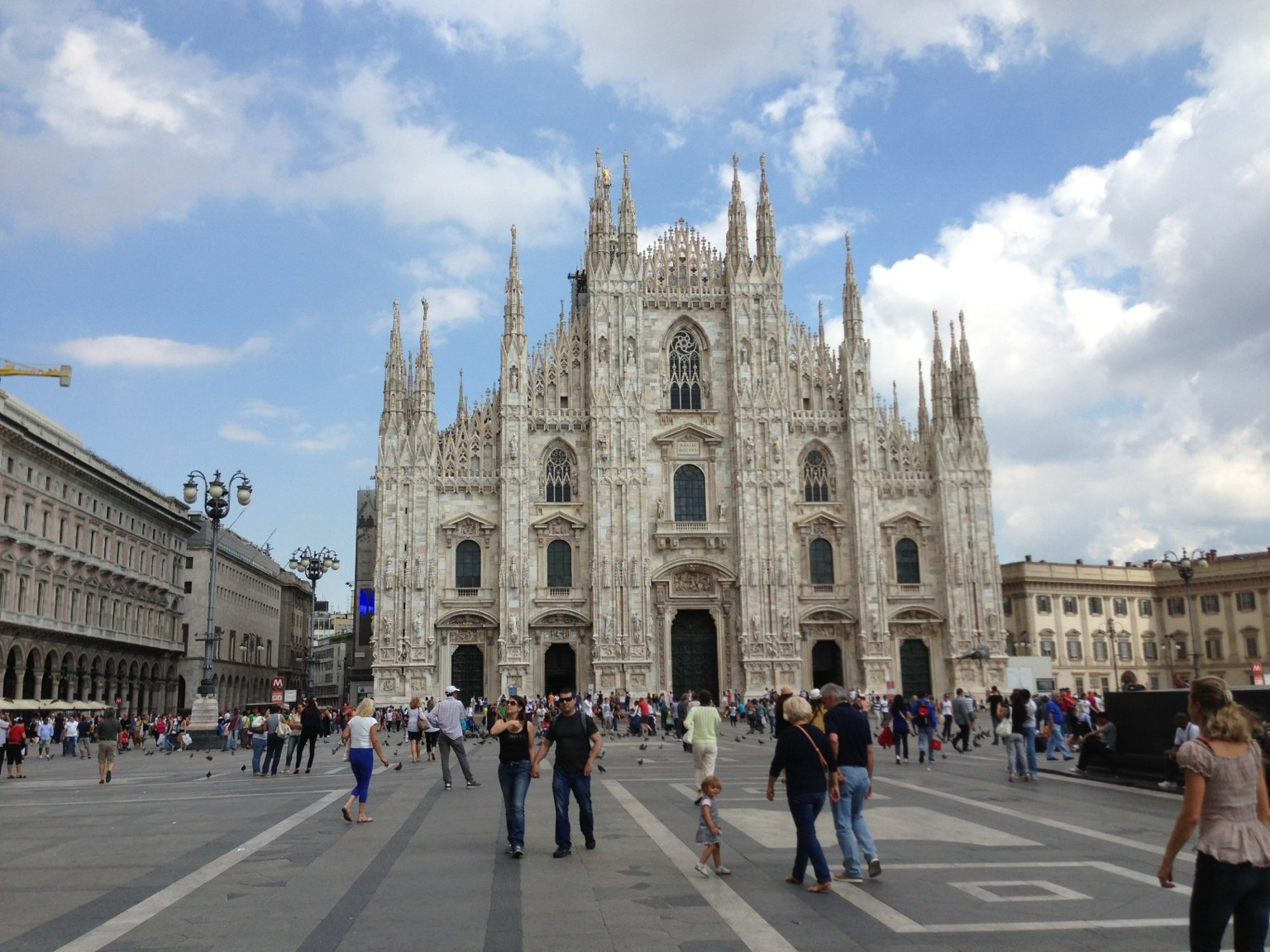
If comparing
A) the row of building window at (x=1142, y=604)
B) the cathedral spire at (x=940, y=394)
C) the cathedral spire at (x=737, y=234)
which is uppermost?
the cathedral spire at (x=737, y=234)

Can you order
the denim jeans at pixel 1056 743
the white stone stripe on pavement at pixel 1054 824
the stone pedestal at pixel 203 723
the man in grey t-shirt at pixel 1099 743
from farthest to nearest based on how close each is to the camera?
the stone pedestal at pixel 203 723 < the denim jeans at pixel 1056 743 < the man in grey t-shirt at pixel 1099 743 < the white stone stripe on pavement at pixel 1054 824

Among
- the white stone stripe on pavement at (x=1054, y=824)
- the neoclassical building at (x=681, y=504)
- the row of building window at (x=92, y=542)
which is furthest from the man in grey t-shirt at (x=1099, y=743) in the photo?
the row of building window at (x=92, y=542)

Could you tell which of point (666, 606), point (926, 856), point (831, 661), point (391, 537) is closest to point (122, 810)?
point (926, 856)

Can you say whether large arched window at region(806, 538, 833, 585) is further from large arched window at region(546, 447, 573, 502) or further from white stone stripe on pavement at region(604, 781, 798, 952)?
white stone stripe on pavement at region(604, 781, 798, 952)

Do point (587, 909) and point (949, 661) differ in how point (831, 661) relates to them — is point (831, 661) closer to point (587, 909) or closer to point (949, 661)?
point (949, 661)

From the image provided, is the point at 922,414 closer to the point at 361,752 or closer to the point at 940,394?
the point at 940,394

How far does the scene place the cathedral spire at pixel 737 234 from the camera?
167 ft

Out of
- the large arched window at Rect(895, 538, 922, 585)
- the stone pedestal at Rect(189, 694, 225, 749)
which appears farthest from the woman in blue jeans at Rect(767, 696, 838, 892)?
the large arched window at Rect(895, 538, 922, 585)

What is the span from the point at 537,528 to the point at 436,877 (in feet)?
126

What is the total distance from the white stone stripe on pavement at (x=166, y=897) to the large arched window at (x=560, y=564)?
3425 centimetres

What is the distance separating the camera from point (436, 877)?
10078 mm

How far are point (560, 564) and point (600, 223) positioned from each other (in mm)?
15568

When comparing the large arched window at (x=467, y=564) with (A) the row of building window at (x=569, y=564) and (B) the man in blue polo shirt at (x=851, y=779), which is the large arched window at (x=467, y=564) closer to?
(A) the row of building window at (x=569, y=564)

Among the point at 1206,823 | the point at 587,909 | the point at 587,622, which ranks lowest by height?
the point at 587,909
